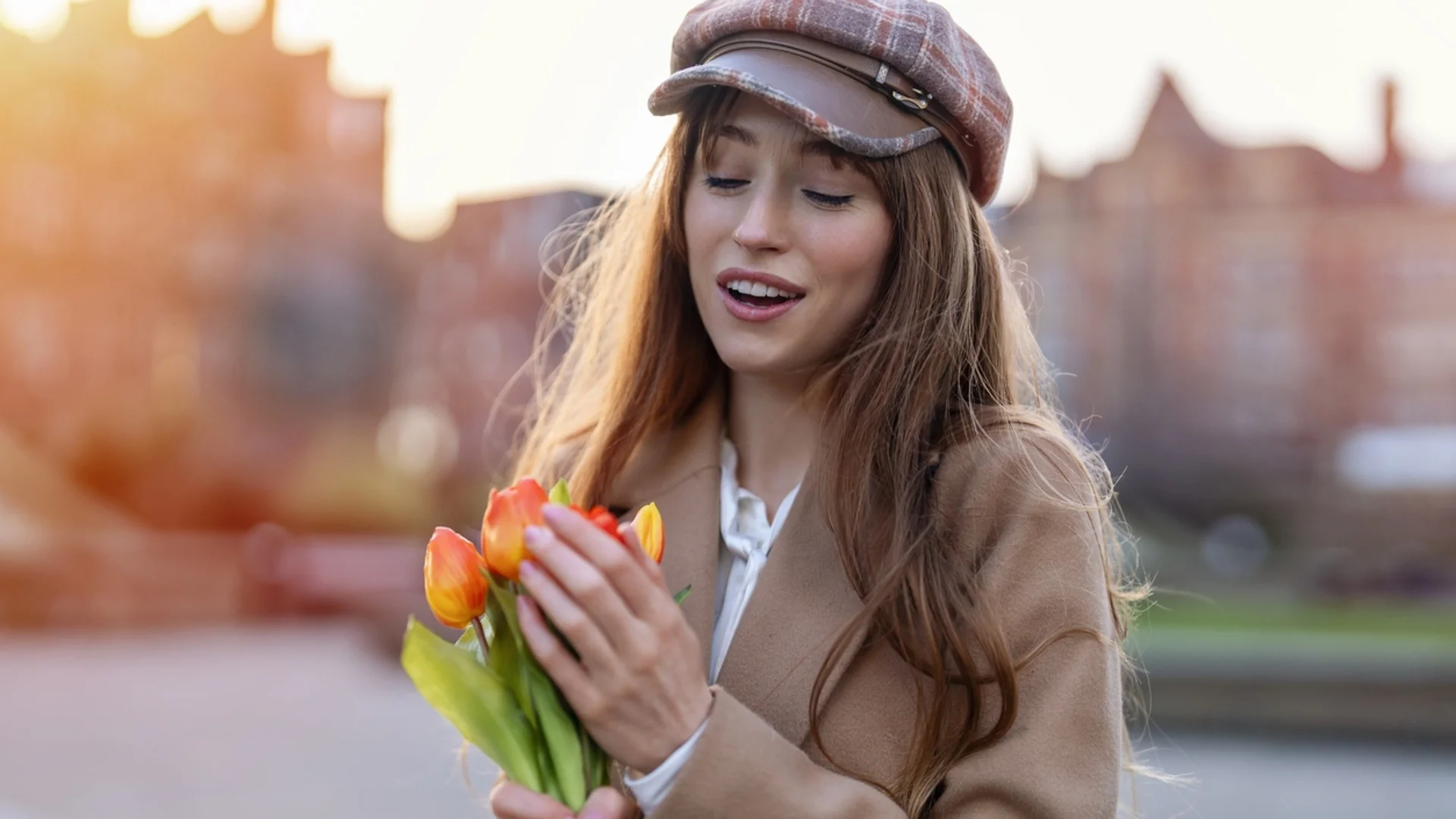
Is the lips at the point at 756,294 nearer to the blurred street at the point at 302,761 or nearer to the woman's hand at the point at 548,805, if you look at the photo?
the woman's hand at the point at 548,805

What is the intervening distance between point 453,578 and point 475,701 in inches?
4.7

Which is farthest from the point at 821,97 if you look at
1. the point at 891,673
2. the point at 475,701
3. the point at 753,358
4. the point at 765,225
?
the point at 475,701

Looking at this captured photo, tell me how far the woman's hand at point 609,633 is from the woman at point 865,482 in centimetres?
Result: 1

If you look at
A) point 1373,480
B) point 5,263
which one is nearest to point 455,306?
point 5,263

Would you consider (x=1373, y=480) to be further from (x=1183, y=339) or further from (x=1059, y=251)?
(x=1059, y=251)

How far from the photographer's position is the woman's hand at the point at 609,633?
1256 mm

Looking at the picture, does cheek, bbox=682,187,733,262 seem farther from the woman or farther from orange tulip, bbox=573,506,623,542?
orange tulip, bbox=573,506,623,542

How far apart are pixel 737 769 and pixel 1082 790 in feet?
1.28

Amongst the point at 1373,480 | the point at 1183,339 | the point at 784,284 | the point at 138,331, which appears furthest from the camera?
the point at 1183,339

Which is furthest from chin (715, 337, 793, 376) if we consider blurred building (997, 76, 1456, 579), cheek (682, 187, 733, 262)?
blurred building (997, 76, 1456, 579)

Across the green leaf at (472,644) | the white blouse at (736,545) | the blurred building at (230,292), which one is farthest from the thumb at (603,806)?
the blurred building at (230,292)

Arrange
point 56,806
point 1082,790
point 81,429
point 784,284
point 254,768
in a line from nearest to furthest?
1. point 1082,790
2. point 784,284
3. point 56,806
4. point 254,768
5. point 81,429

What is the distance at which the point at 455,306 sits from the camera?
27156mm

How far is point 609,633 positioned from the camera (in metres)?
1.29
